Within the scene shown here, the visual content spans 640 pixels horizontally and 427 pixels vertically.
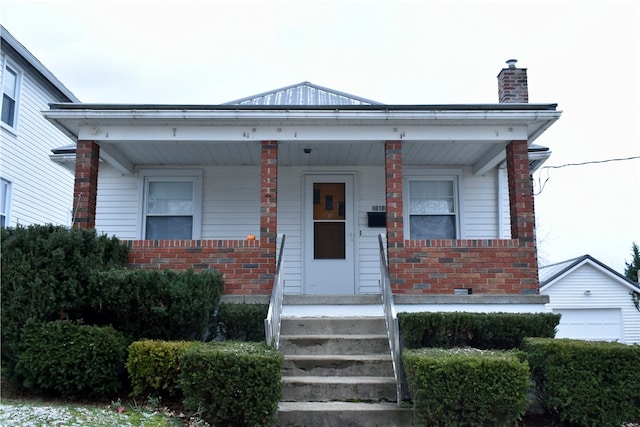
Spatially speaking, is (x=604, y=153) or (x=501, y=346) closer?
(x=501, y=346)

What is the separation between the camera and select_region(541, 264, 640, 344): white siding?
19625mm

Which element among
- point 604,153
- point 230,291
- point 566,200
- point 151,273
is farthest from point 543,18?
point 566,200

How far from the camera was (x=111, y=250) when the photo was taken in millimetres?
6887

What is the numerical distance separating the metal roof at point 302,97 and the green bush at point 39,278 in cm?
516

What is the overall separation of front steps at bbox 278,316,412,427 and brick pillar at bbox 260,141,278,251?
126 cm

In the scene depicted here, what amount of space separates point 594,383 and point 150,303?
4506 mm

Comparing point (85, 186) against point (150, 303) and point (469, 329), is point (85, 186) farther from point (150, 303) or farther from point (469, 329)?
point (469, 329)

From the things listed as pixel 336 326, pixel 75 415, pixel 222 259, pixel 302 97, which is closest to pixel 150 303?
pixel 75 415

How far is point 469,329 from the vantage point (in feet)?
20.5

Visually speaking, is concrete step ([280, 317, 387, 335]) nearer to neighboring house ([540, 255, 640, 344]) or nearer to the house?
the house

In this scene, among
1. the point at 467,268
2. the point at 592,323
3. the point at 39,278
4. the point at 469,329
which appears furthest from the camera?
the point at 592,323

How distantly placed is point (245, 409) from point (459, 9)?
9.37 metres

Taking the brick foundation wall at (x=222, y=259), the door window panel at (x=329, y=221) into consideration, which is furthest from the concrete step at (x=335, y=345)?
the door window panel at (x=329, y=221)

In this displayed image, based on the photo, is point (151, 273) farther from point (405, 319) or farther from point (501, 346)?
point (501, 346)
